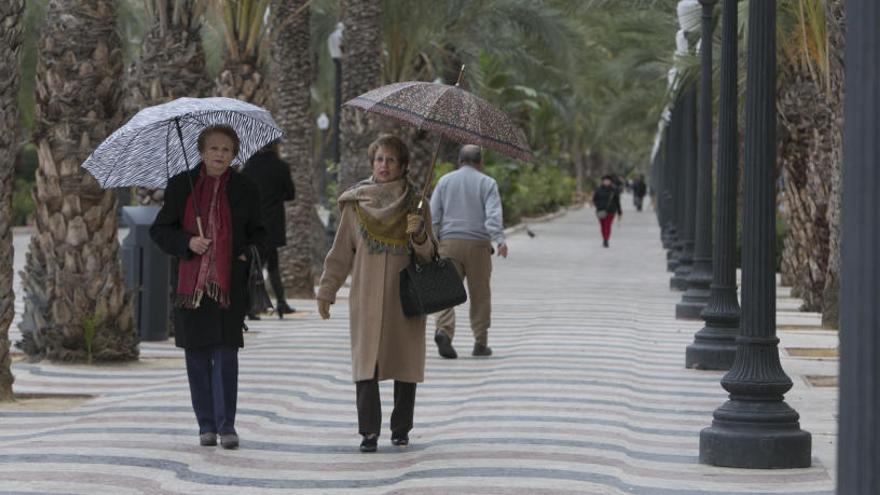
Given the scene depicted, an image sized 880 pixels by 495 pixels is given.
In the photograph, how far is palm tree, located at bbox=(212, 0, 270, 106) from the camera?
17562mm

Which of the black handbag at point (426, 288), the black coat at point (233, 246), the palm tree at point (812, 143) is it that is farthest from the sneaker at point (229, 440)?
the palm tree at point (812, 143)

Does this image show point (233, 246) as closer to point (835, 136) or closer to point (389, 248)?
point (389, 248)

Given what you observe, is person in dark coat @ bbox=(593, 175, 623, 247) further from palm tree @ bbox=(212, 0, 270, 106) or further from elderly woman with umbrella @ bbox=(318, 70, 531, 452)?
elderly woman with umbrella @ bbox=(318, 70, 531, 452)

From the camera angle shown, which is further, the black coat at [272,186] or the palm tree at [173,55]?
the black coat at [272,186]

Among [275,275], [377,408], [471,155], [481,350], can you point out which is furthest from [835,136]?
[377,408]

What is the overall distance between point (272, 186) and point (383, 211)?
727 cm

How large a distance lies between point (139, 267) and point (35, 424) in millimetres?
4600

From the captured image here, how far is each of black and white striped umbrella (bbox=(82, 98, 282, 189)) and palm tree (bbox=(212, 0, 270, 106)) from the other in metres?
8.18

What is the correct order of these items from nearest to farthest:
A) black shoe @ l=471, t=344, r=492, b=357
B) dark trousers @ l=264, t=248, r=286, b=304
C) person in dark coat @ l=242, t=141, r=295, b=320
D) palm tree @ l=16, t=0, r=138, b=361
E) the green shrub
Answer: palm tree @ l=16, t=0, r=138, b=361
black shoe @ l=471, t=344, r=492, b=357
person in dark coat @ l=242, t=141, r=295, b=320
dark trousers @ l=264, t=248, r=286, b=304
the green shrub

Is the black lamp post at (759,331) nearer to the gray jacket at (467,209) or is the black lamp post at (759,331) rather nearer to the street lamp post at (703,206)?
the gray jacket at (467,209)

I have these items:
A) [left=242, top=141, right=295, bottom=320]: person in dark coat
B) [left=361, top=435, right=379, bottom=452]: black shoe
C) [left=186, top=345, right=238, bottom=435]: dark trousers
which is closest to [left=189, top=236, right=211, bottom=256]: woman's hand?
[left=186, top=345, right=238, bottom=435]: dark trousers

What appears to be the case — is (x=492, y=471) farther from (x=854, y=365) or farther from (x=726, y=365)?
(x=726, y=365)

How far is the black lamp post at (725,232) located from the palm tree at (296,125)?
7.30 m

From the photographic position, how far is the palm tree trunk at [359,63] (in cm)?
2189
